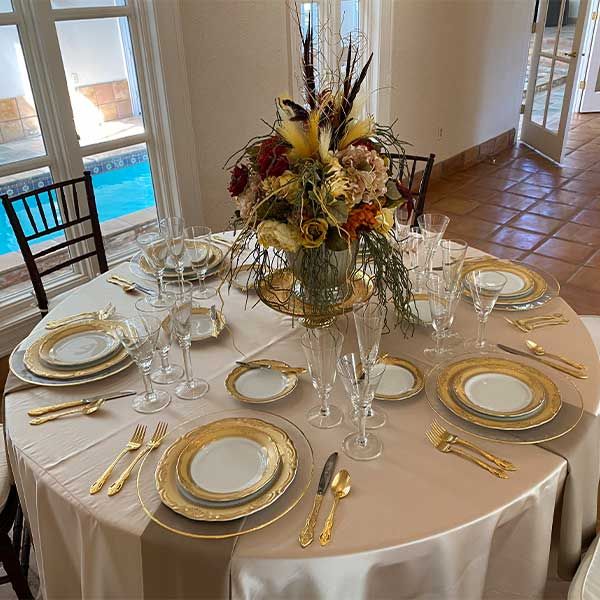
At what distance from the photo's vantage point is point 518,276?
1632mm

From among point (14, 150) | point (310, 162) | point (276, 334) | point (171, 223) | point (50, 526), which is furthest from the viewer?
point (14, 150)

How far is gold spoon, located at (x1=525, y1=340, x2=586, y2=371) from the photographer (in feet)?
4.19

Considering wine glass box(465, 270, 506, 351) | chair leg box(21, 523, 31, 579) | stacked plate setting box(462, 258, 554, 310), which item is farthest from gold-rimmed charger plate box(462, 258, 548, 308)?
chair leg box(21, 523, 31, 579)

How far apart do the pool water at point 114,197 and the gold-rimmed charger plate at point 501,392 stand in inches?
80.4

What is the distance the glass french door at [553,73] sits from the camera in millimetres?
4438

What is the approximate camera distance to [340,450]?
3.62 feet

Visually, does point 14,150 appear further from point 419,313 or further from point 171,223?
point 419,313

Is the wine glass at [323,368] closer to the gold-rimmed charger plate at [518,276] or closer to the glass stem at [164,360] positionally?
the glass stem at [164,360]

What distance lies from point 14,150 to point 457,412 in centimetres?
203

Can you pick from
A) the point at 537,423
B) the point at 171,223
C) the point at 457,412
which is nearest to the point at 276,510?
the point at 457,412

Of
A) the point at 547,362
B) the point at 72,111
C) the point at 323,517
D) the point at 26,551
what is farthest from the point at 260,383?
the point at 72,111

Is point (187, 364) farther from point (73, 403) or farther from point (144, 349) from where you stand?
point (73, 403)

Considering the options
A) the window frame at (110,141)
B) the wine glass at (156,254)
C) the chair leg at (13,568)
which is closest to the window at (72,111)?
the window frame at (110,141)

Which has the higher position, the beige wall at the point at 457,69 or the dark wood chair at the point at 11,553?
the beige wall at the point at 457,69
